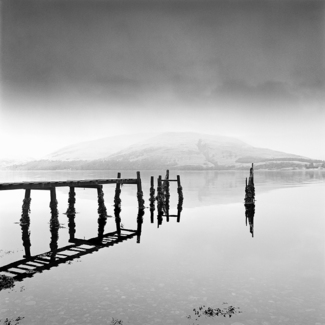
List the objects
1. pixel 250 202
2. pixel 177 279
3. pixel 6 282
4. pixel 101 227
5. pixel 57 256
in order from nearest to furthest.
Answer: pixel 6 282
pixel 177 279
pixel 57 256
pixel 101 227
pixel 250 202

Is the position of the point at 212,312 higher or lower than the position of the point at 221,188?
higher

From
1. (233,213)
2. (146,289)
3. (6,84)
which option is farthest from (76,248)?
(233,213)

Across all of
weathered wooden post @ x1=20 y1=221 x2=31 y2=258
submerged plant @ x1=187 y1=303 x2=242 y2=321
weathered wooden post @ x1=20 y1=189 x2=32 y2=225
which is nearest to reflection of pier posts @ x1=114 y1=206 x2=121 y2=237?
weathered wooden post @ x1=20 y1=221 x2=31 y2=258

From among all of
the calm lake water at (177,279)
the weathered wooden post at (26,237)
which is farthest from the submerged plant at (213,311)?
the weathered wooden post at (26,237)

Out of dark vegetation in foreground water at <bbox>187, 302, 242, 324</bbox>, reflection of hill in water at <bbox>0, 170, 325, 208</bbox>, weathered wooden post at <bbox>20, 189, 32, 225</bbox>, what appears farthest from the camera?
reflection of hill in water at <bbox>0, 170, 325, 208</bbox>

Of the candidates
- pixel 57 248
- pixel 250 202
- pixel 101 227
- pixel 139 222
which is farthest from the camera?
pixel 250 202

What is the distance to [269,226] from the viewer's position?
23984mm

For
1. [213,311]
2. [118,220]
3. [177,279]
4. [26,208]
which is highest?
[26,208]

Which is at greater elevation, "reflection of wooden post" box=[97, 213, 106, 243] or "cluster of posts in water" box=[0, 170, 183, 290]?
"cluster of posts in water" box=[0, 170, 183, 290]

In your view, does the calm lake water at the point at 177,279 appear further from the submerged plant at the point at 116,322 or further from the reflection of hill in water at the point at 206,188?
the reflection of hill in water at the point at 206,188

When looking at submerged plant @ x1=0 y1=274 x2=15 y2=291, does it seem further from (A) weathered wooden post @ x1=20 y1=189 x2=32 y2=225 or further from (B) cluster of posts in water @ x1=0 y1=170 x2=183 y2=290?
(A) weathered wooden post @ x1=20 y1=189 x2=32 y2=225

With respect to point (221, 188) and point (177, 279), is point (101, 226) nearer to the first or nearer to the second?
point (177, 279)

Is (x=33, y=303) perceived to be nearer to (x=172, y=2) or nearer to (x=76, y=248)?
(x=76, y=248)

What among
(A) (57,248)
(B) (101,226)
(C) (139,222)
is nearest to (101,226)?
(B) (101,226)
